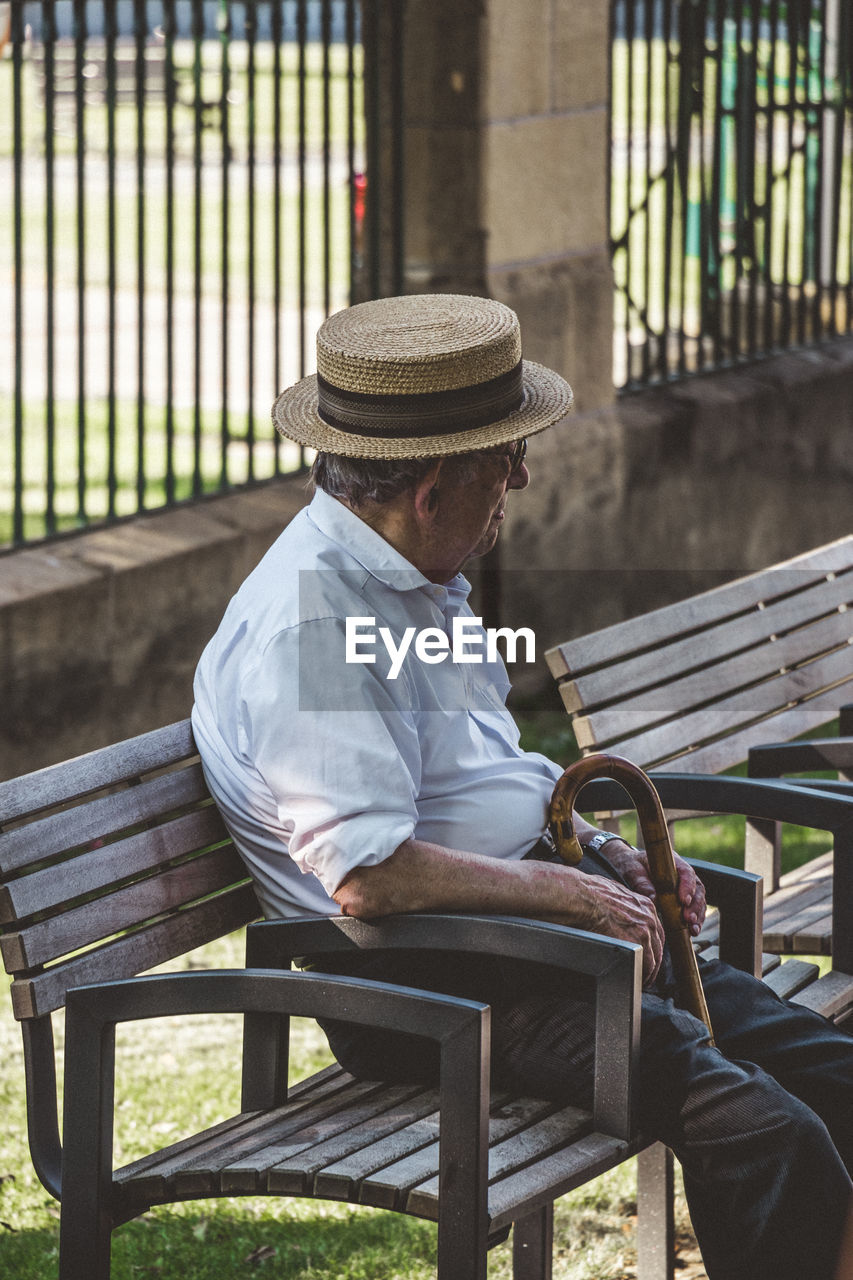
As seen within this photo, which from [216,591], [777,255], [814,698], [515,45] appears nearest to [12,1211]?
[814,698]

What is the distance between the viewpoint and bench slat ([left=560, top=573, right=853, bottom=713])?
152 inches

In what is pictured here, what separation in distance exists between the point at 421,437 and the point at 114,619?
2.85 metres

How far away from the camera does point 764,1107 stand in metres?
2.64

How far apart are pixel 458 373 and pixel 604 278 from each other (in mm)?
4286

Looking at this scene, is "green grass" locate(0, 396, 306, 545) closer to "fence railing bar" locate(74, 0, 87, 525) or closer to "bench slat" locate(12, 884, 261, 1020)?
"fence railing bar" locate(74, 0, 87, 525)

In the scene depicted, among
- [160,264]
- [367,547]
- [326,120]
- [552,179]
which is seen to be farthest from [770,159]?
[160,264]

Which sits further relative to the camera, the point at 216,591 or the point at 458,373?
the point at 216,591

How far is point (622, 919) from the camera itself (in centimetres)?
284

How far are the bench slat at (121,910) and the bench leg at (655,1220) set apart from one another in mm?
896

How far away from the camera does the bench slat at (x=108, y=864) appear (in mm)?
2713

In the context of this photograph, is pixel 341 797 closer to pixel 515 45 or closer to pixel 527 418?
pixel 527 418

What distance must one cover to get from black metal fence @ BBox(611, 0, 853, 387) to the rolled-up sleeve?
16.0 ft

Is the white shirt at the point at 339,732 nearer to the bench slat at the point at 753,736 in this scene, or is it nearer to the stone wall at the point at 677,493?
the bench slat at the point at 753,736

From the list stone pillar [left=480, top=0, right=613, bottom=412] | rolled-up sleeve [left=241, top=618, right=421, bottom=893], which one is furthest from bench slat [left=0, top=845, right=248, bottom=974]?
stone pillar [left=480, top=0, right=613, bottom=412]
